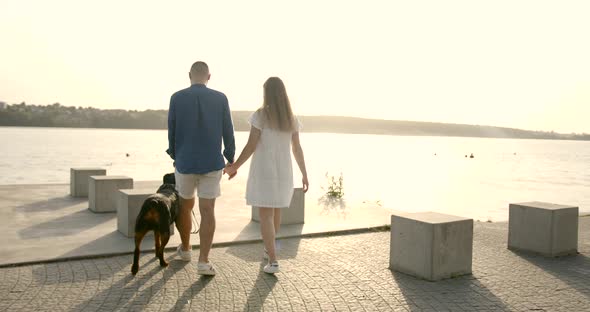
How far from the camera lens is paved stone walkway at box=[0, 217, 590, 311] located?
4.82 metres

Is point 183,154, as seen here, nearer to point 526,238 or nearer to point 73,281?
point 73,281

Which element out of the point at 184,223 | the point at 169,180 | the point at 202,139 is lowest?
the point at 184,223

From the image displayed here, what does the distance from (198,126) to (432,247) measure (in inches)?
107

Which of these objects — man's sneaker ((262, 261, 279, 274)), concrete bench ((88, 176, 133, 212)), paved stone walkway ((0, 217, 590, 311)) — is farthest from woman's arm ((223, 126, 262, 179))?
concrete bench ((88, 176, 133, 212))

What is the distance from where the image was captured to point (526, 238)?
7.25 metres

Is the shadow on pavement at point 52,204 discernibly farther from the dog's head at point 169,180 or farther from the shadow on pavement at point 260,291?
the shadow on pavement at point 260,291

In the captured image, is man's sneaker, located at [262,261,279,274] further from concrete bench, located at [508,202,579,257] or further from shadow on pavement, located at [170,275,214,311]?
concrete bench, located at [508,202,579,257]

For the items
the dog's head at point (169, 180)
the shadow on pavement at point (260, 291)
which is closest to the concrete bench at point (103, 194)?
the dog's head at point (169, 180)

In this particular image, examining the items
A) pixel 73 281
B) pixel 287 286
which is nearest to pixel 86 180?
pixel 73 281

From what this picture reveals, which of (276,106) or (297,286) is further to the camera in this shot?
(276,106)

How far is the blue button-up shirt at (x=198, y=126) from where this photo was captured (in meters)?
5.50

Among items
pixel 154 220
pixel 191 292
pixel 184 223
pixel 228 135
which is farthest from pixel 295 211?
pixel 191 292

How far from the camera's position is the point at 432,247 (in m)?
5.84

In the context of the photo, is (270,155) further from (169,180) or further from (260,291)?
(169,180)
